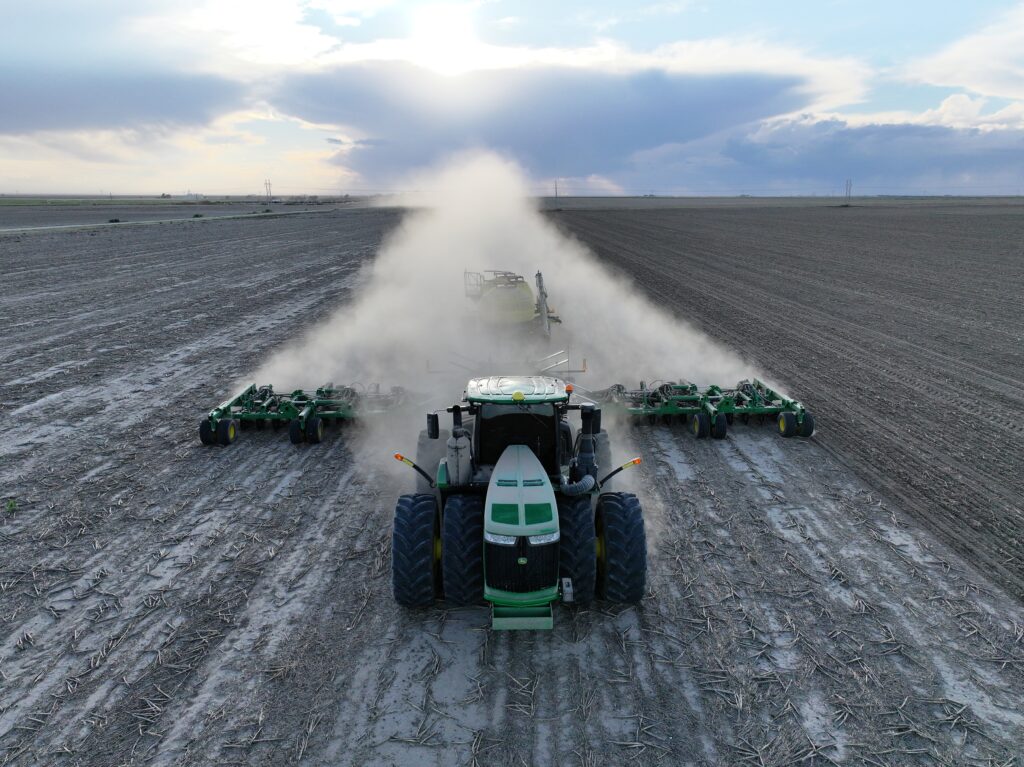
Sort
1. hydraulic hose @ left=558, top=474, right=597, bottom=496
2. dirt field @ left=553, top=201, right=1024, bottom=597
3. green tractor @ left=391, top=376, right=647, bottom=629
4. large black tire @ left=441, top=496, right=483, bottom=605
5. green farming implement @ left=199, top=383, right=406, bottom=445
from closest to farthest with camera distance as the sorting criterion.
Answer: green tractor @ left=391, top=376, right=647, bottom=629, large black tire @ left=441, top=496, right=483, bottom=605, hydraulic hose @ left=558, top=474, right=597, bottom=496, dirt field @ left=553, top=201, right=1024, bottom=597, green farming implement @ left=199, top=383, right=406, bottom=445

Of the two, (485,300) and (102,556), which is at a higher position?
(485,300)

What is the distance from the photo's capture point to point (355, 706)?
18.1 ft

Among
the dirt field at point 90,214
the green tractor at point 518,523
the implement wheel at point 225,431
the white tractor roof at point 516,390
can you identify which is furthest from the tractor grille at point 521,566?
the dirt field at point 90,214

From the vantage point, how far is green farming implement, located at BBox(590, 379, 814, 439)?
11.5 metres

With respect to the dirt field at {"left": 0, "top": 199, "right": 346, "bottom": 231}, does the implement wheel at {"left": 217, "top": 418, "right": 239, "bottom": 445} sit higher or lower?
lower

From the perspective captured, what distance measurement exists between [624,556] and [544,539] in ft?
3.76

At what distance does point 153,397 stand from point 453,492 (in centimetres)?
1031

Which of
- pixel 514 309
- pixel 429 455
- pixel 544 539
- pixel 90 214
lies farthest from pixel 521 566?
pixel 90 214

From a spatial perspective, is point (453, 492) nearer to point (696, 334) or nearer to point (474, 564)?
point (474, 564)

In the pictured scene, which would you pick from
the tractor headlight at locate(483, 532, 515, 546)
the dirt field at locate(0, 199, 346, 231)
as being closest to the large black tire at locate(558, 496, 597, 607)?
the tractor headlight at locate(483, 532, 515, 546)

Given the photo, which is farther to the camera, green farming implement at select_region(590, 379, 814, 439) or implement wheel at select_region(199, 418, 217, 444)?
green farming implement at select_region(590, 379, 814, 439)

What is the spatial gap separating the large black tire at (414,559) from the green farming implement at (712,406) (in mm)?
6573

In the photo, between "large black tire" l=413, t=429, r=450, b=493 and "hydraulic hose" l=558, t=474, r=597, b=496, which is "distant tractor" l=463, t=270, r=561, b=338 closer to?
"large black tire" l=413, t=429, r=450, b=493

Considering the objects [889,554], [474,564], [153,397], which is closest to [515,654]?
[474,564]
